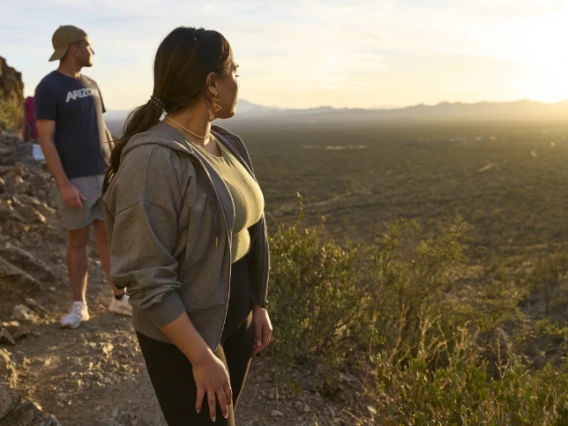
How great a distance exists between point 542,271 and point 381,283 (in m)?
8.68

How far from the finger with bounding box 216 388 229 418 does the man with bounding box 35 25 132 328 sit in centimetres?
211

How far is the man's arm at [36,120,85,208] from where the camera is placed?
121 inches

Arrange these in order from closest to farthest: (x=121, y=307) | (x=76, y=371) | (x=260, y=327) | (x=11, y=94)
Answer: (x=260, y=327), (x=76, y=371), (x=121, y=307), (x=11, y=94)

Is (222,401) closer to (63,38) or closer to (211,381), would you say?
(211,381)

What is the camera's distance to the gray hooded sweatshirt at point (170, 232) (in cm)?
130

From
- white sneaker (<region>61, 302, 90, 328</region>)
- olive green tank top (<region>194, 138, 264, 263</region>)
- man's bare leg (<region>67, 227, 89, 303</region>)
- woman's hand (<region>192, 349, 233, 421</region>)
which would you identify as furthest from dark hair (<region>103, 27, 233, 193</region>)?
white sneaker (<region>61, 302, 90, 328</region>)

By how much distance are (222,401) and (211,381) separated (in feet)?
0.26

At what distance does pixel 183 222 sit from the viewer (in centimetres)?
136

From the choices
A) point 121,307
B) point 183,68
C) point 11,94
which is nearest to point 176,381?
point 183,68

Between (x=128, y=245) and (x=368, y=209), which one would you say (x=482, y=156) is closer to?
(x=368, y=209)

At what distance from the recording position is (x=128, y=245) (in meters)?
1.33

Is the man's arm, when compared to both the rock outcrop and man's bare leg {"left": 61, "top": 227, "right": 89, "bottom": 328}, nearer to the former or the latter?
man's bare leg {"left": 61, "top": 227, "right": 89, "bottom": 328}

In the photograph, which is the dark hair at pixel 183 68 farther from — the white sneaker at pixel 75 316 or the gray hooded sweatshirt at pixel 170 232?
the white sneaker at pixel 75 316

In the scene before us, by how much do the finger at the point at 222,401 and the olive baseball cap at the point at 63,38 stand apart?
242 cm
